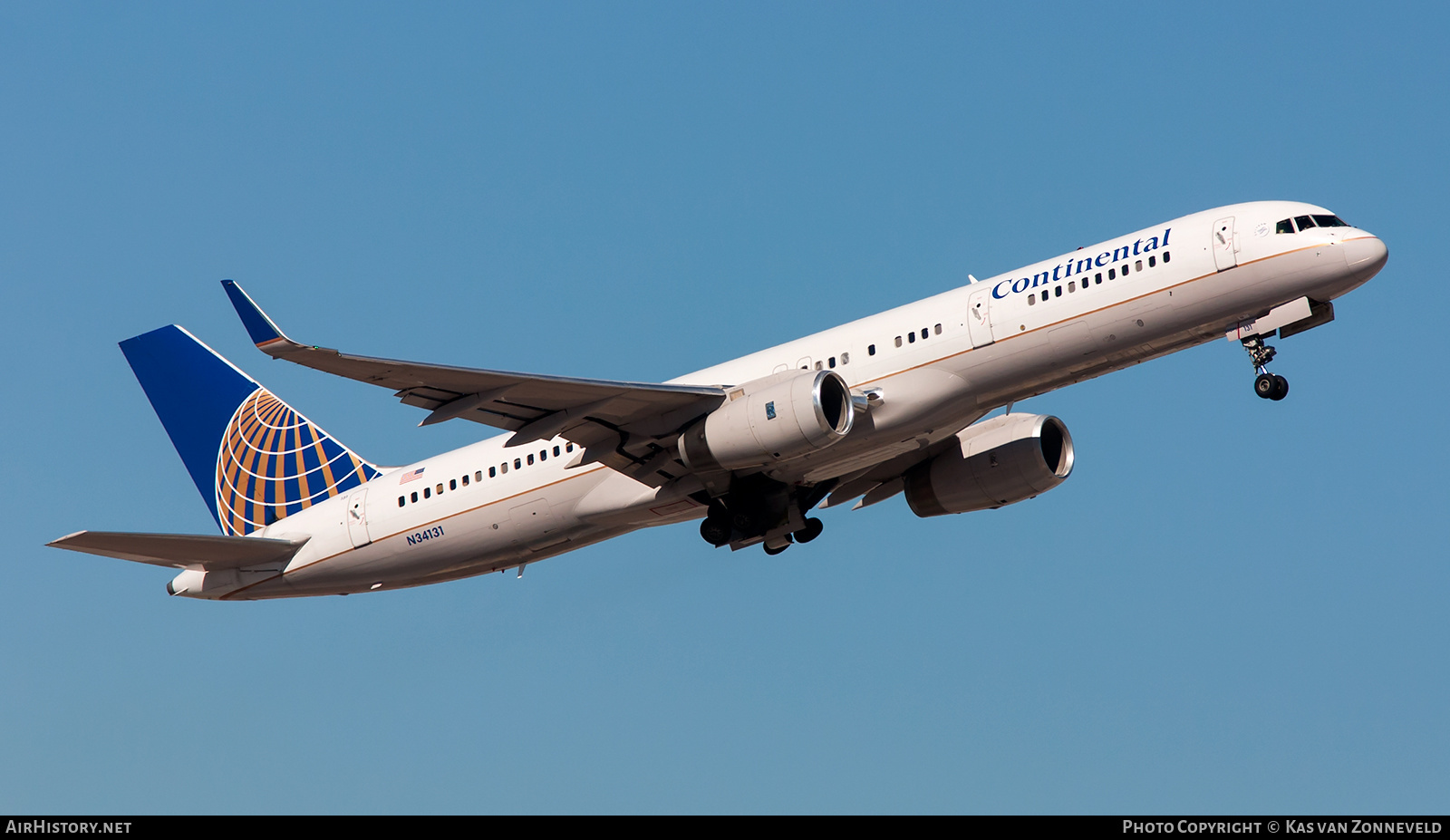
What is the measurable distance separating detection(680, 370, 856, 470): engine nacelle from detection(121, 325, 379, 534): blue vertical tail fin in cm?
939

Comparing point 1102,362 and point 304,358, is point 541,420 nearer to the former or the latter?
point 304,358

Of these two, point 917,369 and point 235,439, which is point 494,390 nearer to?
point 917,369

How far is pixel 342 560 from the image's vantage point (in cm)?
3350

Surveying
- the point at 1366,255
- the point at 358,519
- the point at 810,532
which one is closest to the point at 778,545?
the point at 810,532

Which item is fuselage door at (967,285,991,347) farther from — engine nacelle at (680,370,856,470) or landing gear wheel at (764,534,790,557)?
landing gear wheel at (764,534,790,557)

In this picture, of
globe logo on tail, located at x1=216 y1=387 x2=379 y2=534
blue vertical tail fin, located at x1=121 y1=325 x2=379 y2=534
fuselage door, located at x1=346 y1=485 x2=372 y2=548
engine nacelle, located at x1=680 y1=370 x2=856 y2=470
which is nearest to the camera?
engine nacelle, located at x1=680 y1=370 x2=856 y2=470

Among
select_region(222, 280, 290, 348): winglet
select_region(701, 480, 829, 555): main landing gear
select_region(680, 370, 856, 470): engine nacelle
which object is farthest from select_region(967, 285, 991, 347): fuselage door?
select_region(222, 280, 290, 348): winglet

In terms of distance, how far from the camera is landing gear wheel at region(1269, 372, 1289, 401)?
1133 inches

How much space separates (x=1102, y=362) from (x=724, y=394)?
23.4ft

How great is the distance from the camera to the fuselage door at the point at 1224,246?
28.3 metres

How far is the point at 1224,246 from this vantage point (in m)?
28.4
